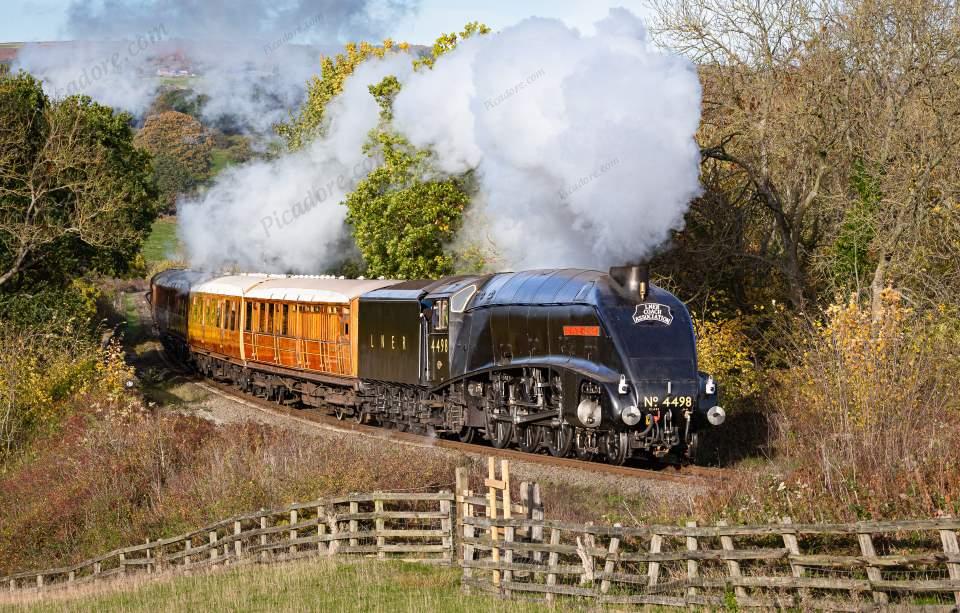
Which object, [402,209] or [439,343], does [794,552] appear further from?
[402,209]

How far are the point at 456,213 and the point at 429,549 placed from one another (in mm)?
22811

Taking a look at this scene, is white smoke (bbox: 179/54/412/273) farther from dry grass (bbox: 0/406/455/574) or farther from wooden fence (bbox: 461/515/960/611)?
wooden fence (bbox: 461/515/960/611)

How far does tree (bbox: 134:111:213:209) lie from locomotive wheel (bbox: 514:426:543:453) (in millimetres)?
74508

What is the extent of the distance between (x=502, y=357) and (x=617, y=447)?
3039 millimetres

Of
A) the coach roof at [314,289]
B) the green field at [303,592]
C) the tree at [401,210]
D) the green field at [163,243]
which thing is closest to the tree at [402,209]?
the tree at [401,210]

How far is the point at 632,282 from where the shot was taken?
1936 centimetres

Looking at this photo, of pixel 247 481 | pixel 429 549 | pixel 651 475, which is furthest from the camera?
pixel 247 481

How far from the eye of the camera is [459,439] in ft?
83.0

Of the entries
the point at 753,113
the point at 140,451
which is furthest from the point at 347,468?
the point at 753,113

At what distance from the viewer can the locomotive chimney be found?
19.3 m

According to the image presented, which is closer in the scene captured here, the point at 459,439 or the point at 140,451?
the point at 459,439

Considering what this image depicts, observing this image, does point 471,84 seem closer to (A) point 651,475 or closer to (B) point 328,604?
(A) point 651,475

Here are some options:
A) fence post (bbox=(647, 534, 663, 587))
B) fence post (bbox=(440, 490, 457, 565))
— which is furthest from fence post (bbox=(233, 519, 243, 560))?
fence post (bbox=(647, 534, 663, 587))

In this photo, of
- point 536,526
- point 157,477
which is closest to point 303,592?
point 536,526
